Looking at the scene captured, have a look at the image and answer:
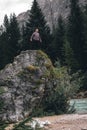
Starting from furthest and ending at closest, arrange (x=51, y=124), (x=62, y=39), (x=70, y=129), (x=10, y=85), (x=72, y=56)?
(x=62, y=39) → (x=72, y=56) → (x=10, y=85) → (x=51, y=124) → (x=70, y=129)

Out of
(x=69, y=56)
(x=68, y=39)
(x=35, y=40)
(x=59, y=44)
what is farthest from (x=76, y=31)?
(x=35, y=40)

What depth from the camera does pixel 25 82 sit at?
22.5m

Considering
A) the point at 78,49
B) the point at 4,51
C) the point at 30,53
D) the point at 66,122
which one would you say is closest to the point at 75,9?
the point at 78,49

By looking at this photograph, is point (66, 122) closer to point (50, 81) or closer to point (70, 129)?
point (70, 129)

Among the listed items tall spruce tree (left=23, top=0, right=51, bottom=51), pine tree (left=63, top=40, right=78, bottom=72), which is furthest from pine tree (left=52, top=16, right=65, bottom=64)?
pine tree (left=63, top=40, right=78, bottom=72)

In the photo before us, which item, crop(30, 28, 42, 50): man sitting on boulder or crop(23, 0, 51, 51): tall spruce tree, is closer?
crop(30, 28, 42, 50): man sitting on boulder

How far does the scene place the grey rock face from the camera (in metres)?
21.4

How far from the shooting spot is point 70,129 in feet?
53.3

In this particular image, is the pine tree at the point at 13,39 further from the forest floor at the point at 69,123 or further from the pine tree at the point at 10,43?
the forest floor at the point at 69,123

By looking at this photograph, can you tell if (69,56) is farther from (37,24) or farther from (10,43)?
(10,43)

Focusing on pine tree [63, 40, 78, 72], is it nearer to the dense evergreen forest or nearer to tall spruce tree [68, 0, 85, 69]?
the dense evergreen forest

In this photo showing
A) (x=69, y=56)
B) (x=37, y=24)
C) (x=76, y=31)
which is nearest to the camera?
(x=69, y=56)

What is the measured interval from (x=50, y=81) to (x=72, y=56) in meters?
47.1

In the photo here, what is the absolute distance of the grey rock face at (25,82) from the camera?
2139cm
